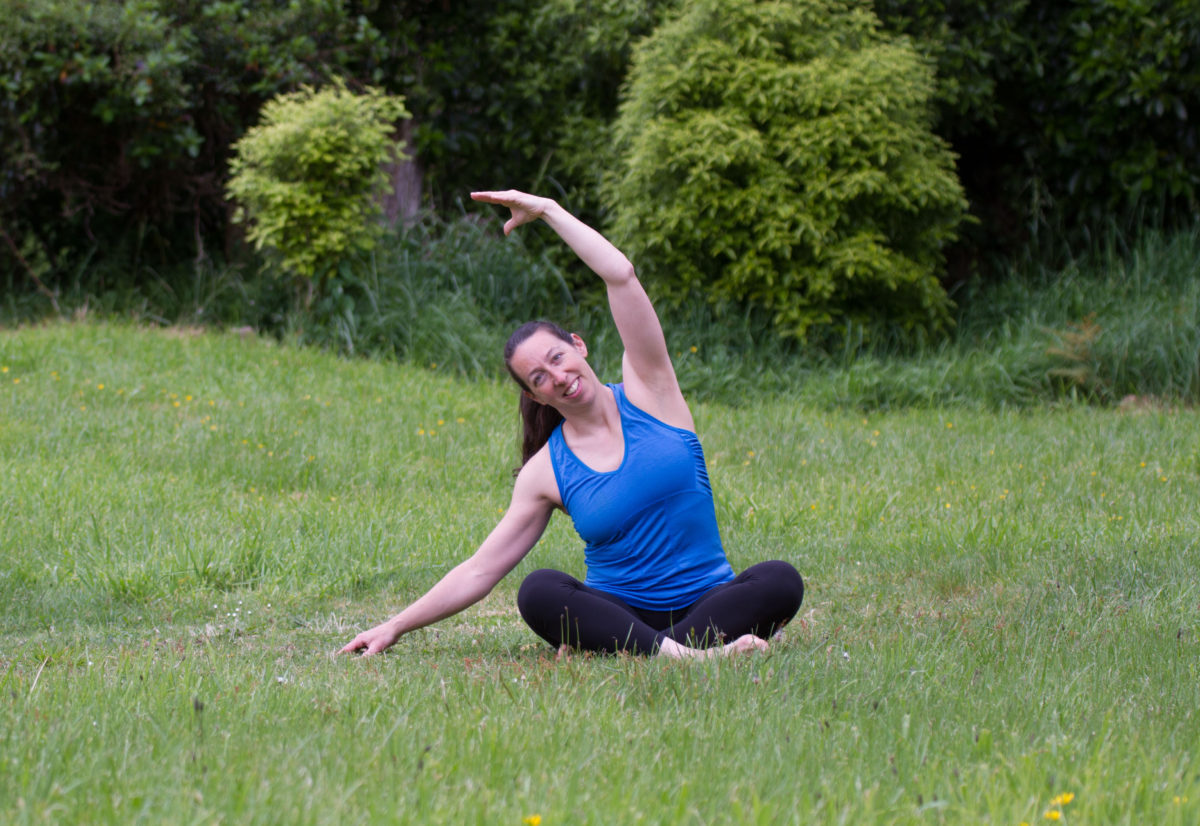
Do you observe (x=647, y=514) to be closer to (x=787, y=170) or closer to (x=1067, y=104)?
(x=787, y=170)

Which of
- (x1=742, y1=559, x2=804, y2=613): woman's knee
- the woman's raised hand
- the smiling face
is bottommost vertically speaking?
(x1=742, y1=559, x2=804, y2=613): woman's knee

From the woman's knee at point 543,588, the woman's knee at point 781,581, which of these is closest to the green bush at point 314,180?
the woman's knee at point 543,588

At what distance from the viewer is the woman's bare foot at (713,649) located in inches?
137

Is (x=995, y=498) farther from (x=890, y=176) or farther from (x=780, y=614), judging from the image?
(x=890, y=176)

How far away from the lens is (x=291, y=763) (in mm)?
2490

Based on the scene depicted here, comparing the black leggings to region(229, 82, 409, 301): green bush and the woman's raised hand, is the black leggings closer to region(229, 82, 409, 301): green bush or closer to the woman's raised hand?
the woman's raised hand

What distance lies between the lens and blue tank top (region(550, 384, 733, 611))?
368 cm

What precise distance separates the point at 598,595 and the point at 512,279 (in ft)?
23.2

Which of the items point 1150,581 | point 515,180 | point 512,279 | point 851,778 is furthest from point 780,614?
point 515,180

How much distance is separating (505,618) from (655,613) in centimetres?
110

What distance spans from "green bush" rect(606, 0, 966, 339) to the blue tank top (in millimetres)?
5696

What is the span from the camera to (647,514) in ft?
12.2

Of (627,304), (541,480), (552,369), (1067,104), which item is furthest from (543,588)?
(1067,104)

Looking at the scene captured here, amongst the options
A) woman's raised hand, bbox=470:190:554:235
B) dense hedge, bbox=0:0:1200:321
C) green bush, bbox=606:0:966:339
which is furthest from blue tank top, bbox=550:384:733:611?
dense hedge, bbox=0:0:1200:321
